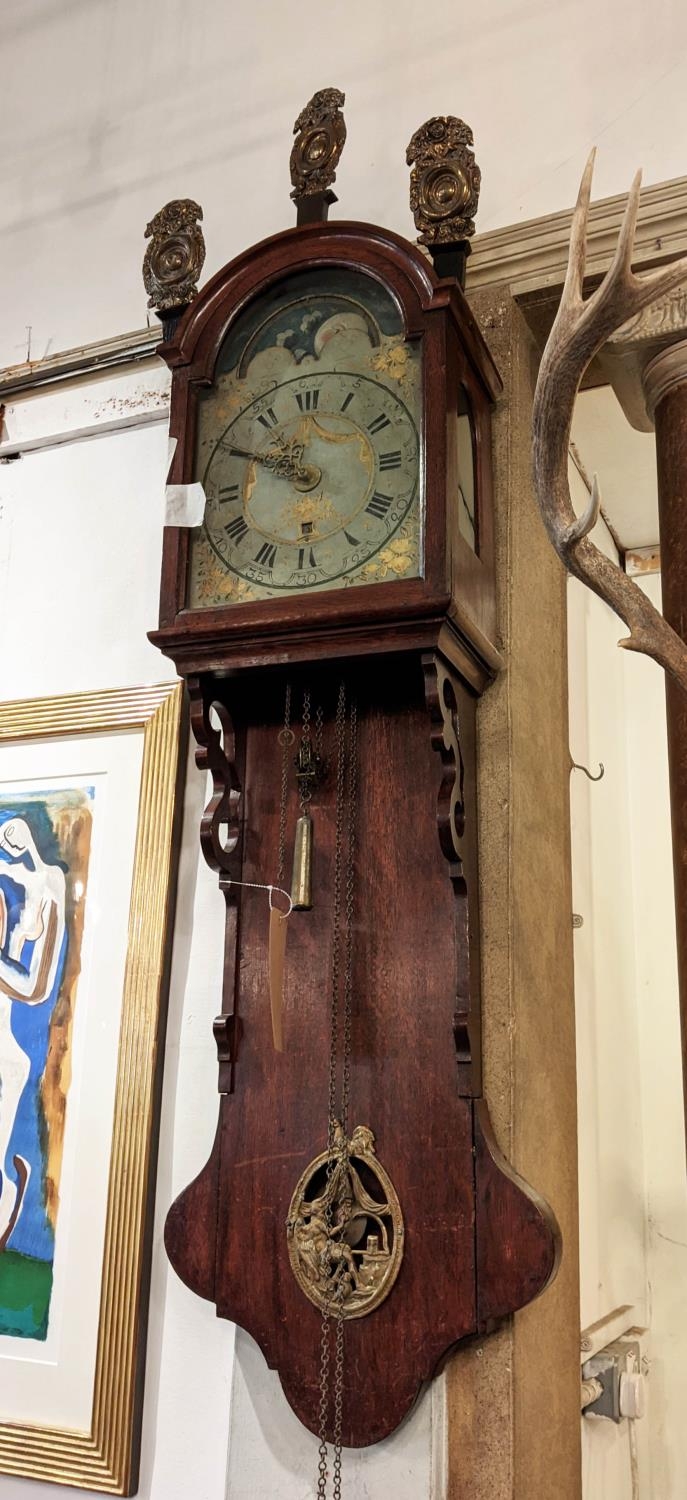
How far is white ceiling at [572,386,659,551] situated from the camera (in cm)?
226

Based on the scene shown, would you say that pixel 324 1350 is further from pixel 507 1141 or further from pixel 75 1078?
pixel 75 1078

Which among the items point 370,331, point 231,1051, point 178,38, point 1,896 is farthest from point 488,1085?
point 178,38

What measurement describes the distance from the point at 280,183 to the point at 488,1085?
53.9 inches

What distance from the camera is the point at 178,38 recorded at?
2082 mm

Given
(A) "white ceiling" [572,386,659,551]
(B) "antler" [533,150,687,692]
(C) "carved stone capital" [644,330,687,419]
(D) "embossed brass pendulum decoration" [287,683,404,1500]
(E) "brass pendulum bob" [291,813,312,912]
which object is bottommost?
(D) "embossed brass pendulum decoration" [287,683,404,1500]

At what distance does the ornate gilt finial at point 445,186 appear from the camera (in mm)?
1453

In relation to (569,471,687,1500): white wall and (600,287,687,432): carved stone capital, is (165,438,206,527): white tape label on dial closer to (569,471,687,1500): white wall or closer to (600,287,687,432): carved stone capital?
(600,287,687,432): carved stone capital

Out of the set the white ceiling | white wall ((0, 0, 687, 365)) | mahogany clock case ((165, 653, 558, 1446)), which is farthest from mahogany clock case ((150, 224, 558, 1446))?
the white ceiling

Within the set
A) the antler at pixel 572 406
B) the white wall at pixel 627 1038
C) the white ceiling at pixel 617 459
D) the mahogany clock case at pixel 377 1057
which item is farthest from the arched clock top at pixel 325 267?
the white wall at pixel 627 1038

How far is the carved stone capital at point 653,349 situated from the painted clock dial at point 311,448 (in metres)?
0.32

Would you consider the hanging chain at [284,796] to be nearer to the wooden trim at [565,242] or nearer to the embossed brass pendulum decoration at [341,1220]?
the embossed brass pendulum decoration at [341,1220]

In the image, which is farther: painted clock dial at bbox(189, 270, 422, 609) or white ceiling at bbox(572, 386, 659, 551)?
white ceiling at bbox(572, 386, 659, 551)

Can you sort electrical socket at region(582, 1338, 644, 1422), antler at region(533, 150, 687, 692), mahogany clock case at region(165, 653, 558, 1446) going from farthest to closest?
electrical socket at region(582, 1338, 644, 1422) → mahogany clock case at region(165, 653, 558, 1446) → antler at region(533, 150, 687, 692)

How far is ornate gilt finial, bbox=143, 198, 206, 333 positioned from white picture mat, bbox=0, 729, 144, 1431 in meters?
0.57
